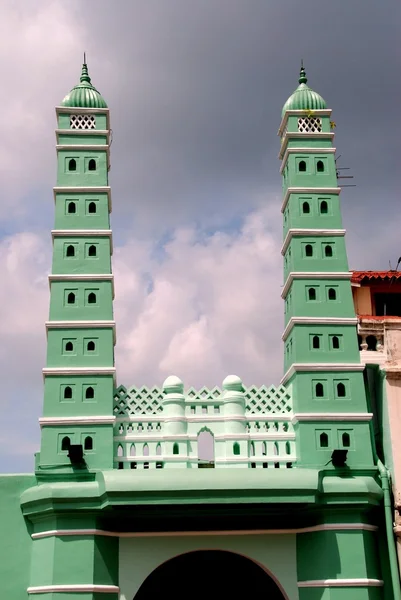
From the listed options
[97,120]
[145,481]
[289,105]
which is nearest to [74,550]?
[145,481]

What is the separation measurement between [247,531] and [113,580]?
2.66 metres

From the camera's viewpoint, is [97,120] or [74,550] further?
[97,120]

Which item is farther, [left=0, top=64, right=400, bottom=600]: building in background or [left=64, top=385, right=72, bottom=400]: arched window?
[left=64, top=385, right=72, bottom=400]: arched window

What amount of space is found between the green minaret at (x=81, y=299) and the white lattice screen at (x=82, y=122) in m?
0.02

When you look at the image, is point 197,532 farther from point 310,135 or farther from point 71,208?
point 310,135

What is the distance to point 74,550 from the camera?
50.3 ft

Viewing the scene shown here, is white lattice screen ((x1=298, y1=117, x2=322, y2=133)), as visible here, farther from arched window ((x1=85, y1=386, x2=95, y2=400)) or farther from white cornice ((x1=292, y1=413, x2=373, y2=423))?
arched window ((x1=85, y1=386, x2=95, y2=400))

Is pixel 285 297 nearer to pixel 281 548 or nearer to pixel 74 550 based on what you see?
pixel 281 548

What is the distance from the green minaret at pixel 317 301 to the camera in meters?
16.7

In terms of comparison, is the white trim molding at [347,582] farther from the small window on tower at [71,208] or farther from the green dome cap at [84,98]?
the green dome cap at [84,98]

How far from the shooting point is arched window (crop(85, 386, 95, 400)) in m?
16.6

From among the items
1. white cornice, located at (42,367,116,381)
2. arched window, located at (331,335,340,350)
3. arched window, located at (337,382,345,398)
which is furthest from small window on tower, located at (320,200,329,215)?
white cornice, located at (42,367,116,381)

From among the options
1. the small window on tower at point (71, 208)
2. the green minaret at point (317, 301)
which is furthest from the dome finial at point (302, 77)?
the small window on tower at point (71, 208)

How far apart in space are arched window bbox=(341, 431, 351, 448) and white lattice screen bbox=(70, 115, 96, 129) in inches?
343
